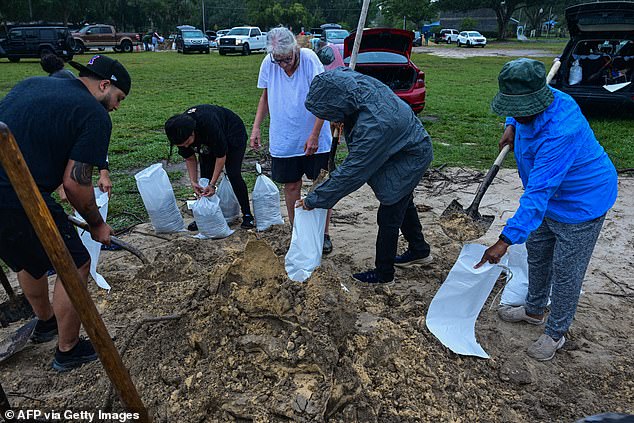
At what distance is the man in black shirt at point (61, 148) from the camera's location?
2266mm

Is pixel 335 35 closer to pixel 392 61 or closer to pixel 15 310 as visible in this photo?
pixel 392 61

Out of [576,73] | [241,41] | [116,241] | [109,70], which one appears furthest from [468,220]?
[241,41]

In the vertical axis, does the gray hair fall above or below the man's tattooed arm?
above

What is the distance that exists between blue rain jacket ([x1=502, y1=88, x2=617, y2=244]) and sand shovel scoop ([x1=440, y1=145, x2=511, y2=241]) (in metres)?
1.69

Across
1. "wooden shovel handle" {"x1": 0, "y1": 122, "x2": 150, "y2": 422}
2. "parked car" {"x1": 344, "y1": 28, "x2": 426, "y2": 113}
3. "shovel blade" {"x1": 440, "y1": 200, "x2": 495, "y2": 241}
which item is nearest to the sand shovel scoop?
"shovel blade" {"x1": 440, "y1": 200, "x2": 495, "y2": 241}

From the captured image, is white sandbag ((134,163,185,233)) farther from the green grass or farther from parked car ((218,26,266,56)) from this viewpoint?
parked car ((218,26,266,56))

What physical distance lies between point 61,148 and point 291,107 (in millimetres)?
1782

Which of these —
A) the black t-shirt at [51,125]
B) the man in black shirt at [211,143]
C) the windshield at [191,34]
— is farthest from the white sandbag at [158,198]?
the windshield at [191,34]

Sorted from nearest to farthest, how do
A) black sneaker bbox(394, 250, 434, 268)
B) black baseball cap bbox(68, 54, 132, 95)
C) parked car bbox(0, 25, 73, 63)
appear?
black baseball cap bbox(68, 54, 132, 95), black sneaker bbox(394, 250, 434, 268), parked car bbox(0, 25, 73, 63)

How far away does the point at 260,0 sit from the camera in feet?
176

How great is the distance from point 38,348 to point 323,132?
7.62 feet

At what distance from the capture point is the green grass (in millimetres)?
6125

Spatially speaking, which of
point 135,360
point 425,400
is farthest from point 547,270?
point 135,360

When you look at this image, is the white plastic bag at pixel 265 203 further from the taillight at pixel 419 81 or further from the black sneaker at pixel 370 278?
the taillight at pixel 419 81
